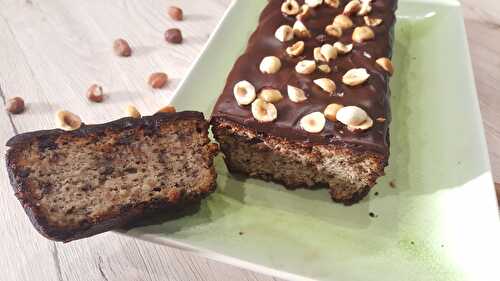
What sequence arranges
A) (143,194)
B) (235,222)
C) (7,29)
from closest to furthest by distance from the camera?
(143,194) < (235,222) < (7,29)

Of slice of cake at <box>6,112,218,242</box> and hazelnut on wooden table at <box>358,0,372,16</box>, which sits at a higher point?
hazelnut on wooden table at <box>358,0,372,16</box>

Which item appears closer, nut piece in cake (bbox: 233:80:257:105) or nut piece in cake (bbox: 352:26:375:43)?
nut piece in cake (bbox: 233:80:257:105)

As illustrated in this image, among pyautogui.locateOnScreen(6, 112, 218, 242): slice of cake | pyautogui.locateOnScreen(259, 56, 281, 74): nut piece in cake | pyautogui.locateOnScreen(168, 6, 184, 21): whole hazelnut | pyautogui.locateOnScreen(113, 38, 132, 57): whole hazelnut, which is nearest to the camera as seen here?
pyautogui.locateOnScreen(6, 112, 218, 242): slice of cake

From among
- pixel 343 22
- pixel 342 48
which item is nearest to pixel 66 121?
pixel 342 48

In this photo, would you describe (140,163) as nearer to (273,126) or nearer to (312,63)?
(273,126)

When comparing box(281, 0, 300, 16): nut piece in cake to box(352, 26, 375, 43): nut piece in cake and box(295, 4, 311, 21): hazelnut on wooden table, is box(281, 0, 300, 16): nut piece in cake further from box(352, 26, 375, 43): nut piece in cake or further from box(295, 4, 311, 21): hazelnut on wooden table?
box(352, 26, 375, 43): nut piece in cake

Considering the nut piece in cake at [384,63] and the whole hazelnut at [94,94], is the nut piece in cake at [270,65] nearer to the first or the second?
the nut piece in cake at [384,63]

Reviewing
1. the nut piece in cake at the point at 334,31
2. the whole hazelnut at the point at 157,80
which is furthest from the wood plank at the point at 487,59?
the whole hazelnut at the point at 157,80

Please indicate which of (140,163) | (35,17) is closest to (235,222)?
(140,163)

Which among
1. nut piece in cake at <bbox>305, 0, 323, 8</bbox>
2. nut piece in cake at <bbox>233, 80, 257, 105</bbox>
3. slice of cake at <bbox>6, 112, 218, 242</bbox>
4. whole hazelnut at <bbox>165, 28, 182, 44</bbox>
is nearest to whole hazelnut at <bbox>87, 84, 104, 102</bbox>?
whole hazelnut at <bbox>165, 28, 182, 44</bbox>
